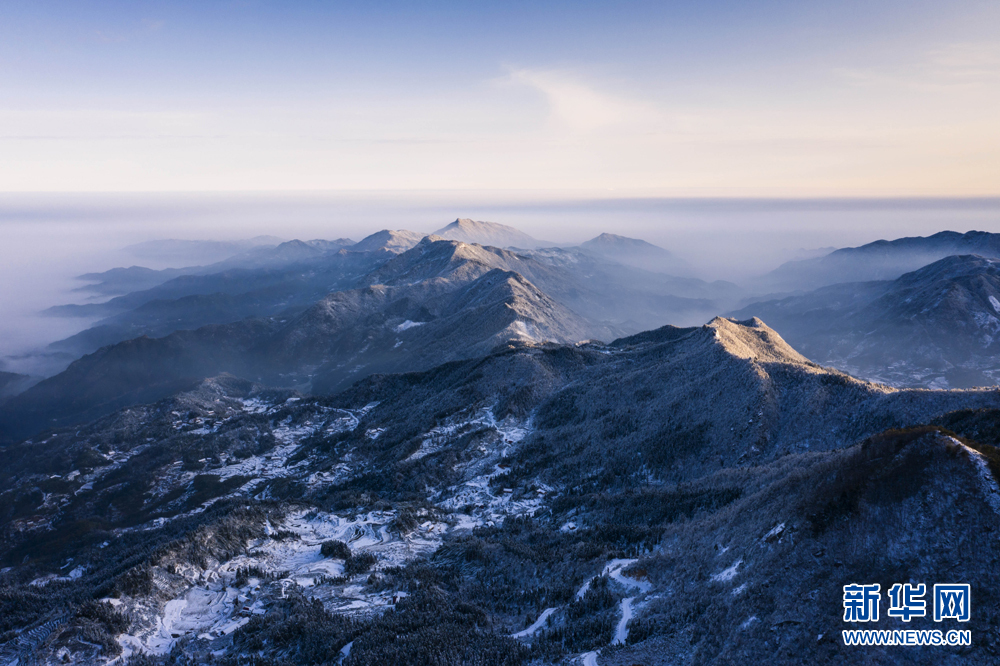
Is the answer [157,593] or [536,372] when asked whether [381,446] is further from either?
[157,593]

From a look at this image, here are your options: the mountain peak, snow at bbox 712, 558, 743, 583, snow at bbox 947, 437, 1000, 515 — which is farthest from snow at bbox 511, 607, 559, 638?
the mountain peak

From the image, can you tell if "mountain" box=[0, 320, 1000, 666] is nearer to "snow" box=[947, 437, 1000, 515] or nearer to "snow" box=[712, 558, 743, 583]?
"snow" box=[947, 437, 1000, 515]

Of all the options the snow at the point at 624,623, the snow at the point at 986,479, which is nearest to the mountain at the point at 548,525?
the snow at the point at 986,479

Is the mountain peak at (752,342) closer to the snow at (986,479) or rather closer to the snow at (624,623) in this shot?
the snow at (986,479)

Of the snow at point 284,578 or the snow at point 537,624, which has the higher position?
the snow at point 537,624

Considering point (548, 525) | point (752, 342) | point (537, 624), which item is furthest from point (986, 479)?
point (752, 342)

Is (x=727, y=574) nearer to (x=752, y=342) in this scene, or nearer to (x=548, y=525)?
(x=548, y=525)
